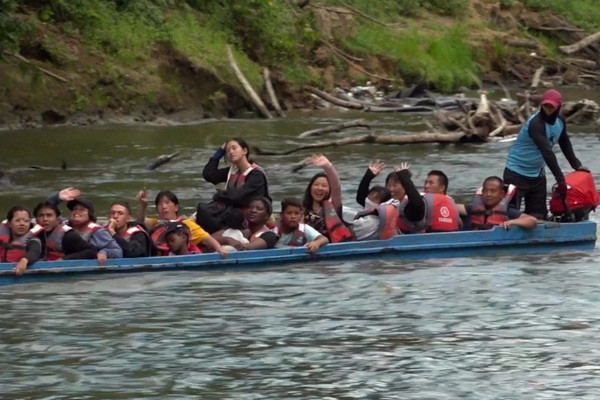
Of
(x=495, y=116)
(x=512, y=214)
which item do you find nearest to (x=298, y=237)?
(x=512, y=214)

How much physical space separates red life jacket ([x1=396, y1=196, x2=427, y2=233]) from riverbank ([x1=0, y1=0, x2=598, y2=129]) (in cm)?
692

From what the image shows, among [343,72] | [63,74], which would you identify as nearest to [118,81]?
[63,74]

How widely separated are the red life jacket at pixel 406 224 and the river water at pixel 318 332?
0.42 meters

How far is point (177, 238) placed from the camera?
451 inches

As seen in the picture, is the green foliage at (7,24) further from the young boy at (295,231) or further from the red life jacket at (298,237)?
the red life jacket at (298,237)

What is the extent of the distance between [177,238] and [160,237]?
17 cm

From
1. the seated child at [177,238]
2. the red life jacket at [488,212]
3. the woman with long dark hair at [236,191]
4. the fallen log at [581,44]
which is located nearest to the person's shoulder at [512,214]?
the red life jacket at [488,212]

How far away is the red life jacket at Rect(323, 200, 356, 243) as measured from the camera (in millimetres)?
11938

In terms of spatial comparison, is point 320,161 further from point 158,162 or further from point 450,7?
point 450,7

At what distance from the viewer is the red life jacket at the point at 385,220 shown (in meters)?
12.1

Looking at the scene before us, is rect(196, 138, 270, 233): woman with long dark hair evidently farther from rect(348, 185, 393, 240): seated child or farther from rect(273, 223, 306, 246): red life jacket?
rect(348, 185, 393, 240): seated child

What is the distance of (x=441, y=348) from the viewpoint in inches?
360

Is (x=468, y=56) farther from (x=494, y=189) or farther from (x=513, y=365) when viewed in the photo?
(x=513, y=365)

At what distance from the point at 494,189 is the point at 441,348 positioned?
11.6ft
